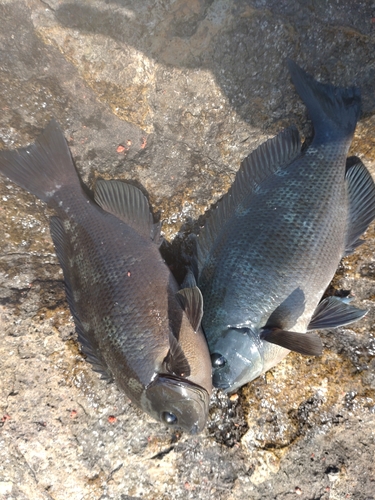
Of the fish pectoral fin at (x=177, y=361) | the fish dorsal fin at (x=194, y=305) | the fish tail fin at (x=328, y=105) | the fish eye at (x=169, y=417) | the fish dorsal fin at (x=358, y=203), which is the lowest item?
the fish eye at (x=169, y=417)

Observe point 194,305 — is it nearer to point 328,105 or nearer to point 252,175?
point 252,175

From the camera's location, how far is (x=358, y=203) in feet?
8.51

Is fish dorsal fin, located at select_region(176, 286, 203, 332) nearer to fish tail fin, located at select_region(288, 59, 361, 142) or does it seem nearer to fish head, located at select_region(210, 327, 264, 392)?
fish head, located at select_region(210, 327, 264, 392)

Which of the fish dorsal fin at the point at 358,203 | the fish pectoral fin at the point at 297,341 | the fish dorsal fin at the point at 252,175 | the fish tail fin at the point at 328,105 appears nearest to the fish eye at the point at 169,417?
the fish pectoral fin at the point at 297,341

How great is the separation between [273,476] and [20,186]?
2.74 m

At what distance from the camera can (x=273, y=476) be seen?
2.48 meters

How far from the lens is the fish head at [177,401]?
2.12 m

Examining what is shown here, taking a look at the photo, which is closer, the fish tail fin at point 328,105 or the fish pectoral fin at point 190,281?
the fish pectoral fin at point 190,281

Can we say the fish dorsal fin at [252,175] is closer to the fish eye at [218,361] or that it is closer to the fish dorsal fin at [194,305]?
the fish dorsal fin at [194,305]

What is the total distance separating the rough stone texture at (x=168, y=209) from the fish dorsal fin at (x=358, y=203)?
0.18 metres

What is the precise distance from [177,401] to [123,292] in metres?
0.73

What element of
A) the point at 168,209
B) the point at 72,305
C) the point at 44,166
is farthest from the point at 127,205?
the point at 72,305

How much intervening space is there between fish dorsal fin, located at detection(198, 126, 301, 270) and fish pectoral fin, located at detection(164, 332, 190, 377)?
69cm

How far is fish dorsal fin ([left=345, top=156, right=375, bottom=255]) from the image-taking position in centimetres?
257
